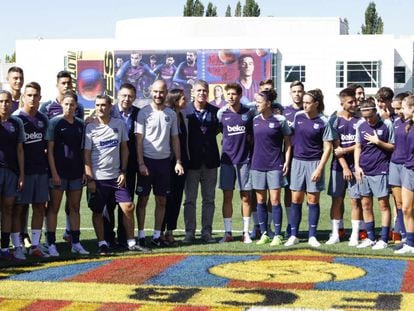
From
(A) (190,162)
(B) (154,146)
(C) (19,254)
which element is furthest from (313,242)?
(C) (19,254)

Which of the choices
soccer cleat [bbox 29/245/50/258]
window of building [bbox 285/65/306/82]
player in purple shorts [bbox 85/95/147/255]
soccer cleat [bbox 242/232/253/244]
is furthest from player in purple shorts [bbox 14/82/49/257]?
window of building [bbox 285/65/306/82]

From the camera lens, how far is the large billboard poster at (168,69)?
73062 millimetres

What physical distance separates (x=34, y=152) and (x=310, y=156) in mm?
3345

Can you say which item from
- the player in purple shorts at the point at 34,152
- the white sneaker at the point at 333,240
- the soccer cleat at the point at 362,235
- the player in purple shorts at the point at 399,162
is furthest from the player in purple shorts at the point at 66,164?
the player in purple shorts at the point at 399,162

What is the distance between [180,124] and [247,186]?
1157mm

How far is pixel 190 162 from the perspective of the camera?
10656 mm

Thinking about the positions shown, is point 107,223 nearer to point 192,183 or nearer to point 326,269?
point 192,183

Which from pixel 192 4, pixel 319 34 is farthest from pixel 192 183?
pixel 192 4

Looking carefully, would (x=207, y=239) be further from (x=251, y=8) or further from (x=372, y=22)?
(x=251, y=8)

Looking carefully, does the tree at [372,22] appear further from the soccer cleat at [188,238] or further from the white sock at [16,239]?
the white sock at [16,239]

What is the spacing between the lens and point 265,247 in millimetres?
9961

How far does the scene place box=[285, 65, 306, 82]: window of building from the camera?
2844 inches

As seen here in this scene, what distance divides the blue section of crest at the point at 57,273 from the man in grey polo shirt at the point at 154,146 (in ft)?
4.89

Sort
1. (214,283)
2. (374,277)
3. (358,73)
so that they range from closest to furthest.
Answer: (214,283) → (374,277) → (358,73)
